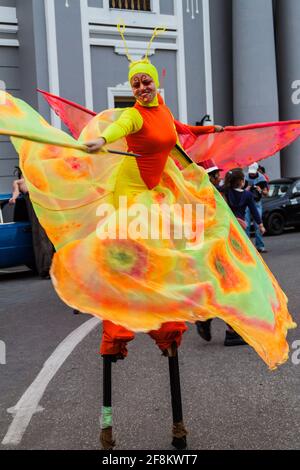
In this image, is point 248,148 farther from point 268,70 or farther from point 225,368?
point 268,70

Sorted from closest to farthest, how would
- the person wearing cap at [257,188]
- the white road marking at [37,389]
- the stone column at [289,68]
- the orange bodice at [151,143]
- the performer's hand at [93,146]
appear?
the performer's hand at [93,146] → the orange bodice at [151,143] → the white road marking at [37,389] → the person wearing cap at [257,188] → the stone column at [289,68]

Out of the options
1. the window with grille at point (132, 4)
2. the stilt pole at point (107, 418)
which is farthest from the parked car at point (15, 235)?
the window with grille at point (132, 4)

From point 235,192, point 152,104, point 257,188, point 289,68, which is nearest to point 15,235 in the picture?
point 257,188

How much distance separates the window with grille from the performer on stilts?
14427 mm

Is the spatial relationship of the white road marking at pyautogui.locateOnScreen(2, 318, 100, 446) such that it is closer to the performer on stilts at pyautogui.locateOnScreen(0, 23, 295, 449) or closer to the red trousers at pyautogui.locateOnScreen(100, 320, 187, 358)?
the performer on stilts at pyautogui.locateOnScreen(0, 23, 295, 449)

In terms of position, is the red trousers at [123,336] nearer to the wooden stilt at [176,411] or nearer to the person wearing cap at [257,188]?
the wooden stilt at [176,411]

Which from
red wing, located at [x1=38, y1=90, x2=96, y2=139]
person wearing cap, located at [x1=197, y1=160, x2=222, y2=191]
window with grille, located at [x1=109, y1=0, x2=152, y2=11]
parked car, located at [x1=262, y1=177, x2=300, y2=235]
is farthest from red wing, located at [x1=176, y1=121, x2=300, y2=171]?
window with grille, located at [x1=109, y1=0, x2=152, y2=11]

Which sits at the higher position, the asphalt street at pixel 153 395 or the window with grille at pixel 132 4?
the window with grille at pixel 132 4

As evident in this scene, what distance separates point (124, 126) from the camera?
3.22m

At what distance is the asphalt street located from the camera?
11.3ft

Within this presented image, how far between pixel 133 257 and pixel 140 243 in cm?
9

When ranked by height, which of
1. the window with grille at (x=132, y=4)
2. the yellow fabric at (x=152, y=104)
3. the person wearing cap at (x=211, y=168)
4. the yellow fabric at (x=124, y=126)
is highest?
the window with grille at (x=132, y=4)

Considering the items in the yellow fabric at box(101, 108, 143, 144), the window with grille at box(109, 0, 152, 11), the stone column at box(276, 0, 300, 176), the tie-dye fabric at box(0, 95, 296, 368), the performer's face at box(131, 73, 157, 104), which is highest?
the window with grille at box(109, 0, 152, 11)

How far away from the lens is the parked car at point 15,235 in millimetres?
10289
